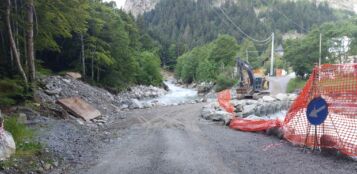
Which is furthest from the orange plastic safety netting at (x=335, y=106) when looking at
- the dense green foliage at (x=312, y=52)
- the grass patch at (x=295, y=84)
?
the dense green foliage at (x=312, y=52)

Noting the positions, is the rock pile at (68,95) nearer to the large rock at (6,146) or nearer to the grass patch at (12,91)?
the grass patch at (12,91)

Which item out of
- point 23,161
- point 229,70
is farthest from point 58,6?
point 229,70

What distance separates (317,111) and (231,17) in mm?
174728

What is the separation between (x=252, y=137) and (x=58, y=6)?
11581 millimetres

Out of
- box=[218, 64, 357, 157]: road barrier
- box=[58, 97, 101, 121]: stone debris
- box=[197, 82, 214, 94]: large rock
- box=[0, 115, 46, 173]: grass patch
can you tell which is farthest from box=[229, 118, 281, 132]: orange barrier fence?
box=[197, 82, 214, 94]: large rock

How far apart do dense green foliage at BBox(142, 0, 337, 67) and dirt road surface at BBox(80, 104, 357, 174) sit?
127m

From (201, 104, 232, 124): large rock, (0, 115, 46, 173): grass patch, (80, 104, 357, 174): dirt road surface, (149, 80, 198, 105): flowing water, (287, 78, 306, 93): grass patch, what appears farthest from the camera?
(287, 78, 306, 93): grass patch

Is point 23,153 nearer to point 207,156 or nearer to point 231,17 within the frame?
point 207,156

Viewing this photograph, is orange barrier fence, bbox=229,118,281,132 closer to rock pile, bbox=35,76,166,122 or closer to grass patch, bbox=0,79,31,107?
rock pile, bbox=35,76,166,122

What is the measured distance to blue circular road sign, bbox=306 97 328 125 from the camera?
8656 mm

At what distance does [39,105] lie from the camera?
13773mm

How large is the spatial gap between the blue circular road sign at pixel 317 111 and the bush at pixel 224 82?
39969 mm

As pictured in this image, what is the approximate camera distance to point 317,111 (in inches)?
345

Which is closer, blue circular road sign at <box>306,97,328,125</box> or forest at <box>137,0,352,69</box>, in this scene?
blue circular road sign at <box>306,97,328,125</box>
